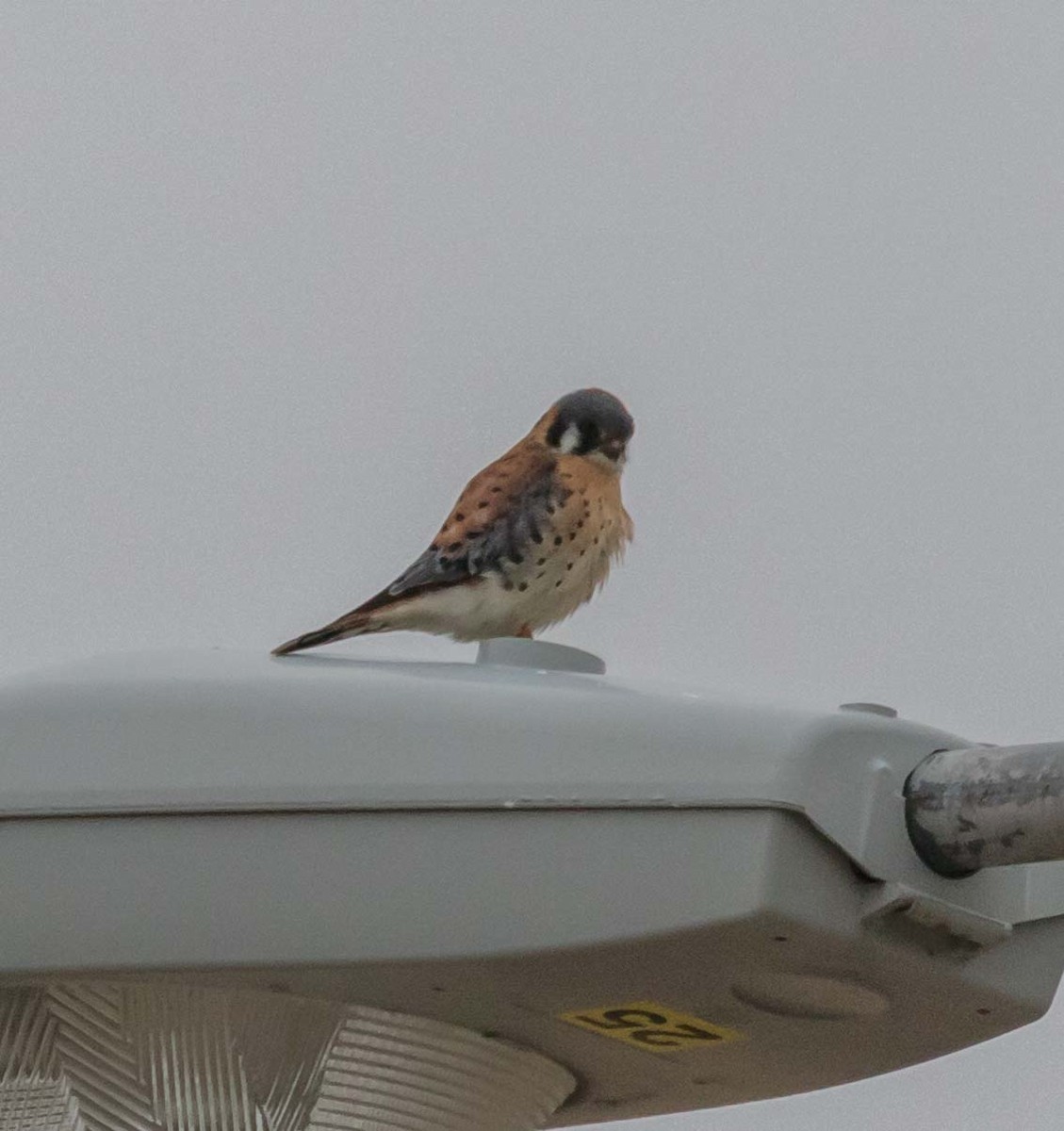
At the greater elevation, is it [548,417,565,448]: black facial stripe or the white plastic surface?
[548,417,565,448]: black facial stripe

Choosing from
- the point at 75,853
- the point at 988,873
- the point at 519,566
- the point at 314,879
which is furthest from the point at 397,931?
the point at 519,566

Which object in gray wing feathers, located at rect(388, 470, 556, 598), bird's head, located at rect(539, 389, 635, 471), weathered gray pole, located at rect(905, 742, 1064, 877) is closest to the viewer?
weathered gray pole, located at rect(905, 742, 1064, 877)

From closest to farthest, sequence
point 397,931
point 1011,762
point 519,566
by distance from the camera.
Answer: point 1011,762 → point 397,931 → point 519,566

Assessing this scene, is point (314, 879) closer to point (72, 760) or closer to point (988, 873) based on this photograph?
point (72, 760)

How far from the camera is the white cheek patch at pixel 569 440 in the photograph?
287cm

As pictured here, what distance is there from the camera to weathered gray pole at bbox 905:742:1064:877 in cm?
96

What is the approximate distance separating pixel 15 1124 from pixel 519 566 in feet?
5.21

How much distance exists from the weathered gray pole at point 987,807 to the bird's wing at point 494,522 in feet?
5.47

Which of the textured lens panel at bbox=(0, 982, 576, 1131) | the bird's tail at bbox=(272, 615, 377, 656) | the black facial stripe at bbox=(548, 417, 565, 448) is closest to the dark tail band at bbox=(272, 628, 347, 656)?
the bird's tail at bbox=(272, 615, 377, 656)

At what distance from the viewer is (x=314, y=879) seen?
1.13 metres

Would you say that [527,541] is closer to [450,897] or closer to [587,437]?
[587,437]

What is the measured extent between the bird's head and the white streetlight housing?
1.56m

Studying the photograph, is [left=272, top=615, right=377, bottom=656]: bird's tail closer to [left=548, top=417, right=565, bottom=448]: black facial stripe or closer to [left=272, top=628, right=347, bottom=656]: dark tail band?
[left=272, top=628, right=347, bottom=656]: dark tail band

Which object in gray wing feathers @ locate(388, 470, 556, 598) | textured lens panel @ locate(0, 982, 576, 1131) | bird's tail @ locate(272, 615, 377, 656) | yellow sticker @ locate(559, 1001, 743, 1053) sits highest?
gray wing feathers @ locate(388, 470, 556, 598)
